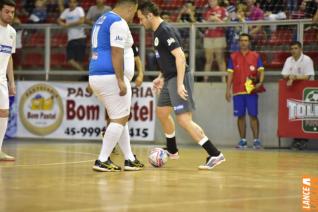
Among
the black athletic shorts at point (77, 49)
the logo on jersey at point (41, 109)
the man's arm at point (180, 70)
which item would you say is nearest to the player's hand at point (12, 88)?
the man's arm at point (180, 70)

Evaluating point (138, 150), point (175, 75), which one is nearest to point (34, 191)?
point (175, 75)

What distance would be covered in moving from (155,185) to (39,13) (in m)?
11.7

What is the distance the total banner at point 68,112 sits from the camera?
17.5m

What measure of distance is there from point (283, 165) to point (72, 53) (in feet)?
26.8

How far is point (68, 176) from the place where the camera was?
9.58 meters

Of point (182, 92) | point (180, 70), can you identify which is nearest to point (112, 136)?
point (182, 92)

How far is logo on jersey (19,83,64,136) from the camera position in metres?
18.2

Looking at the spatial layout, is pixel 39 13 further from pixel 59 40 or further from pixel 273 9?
pixel 273 9

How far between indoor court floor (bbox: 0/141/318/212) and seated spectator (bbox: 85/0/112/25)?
Answer: 5.43 metres

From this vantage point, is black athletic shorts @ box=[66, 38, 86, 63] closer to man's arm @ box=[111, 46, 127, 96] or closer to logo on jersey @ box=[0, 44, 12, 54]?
logo on jersey @ box=[0, 44, 12, 54]

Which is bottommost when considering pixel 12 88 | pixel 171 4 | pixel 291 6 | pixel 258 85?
pixel 12 88

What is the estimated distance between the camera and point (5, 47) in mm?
11633

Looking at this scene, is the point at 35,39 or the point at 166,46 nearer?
the point at 166,46

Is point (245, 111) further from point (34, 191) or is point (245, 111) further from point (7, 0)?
point (34, 191)
